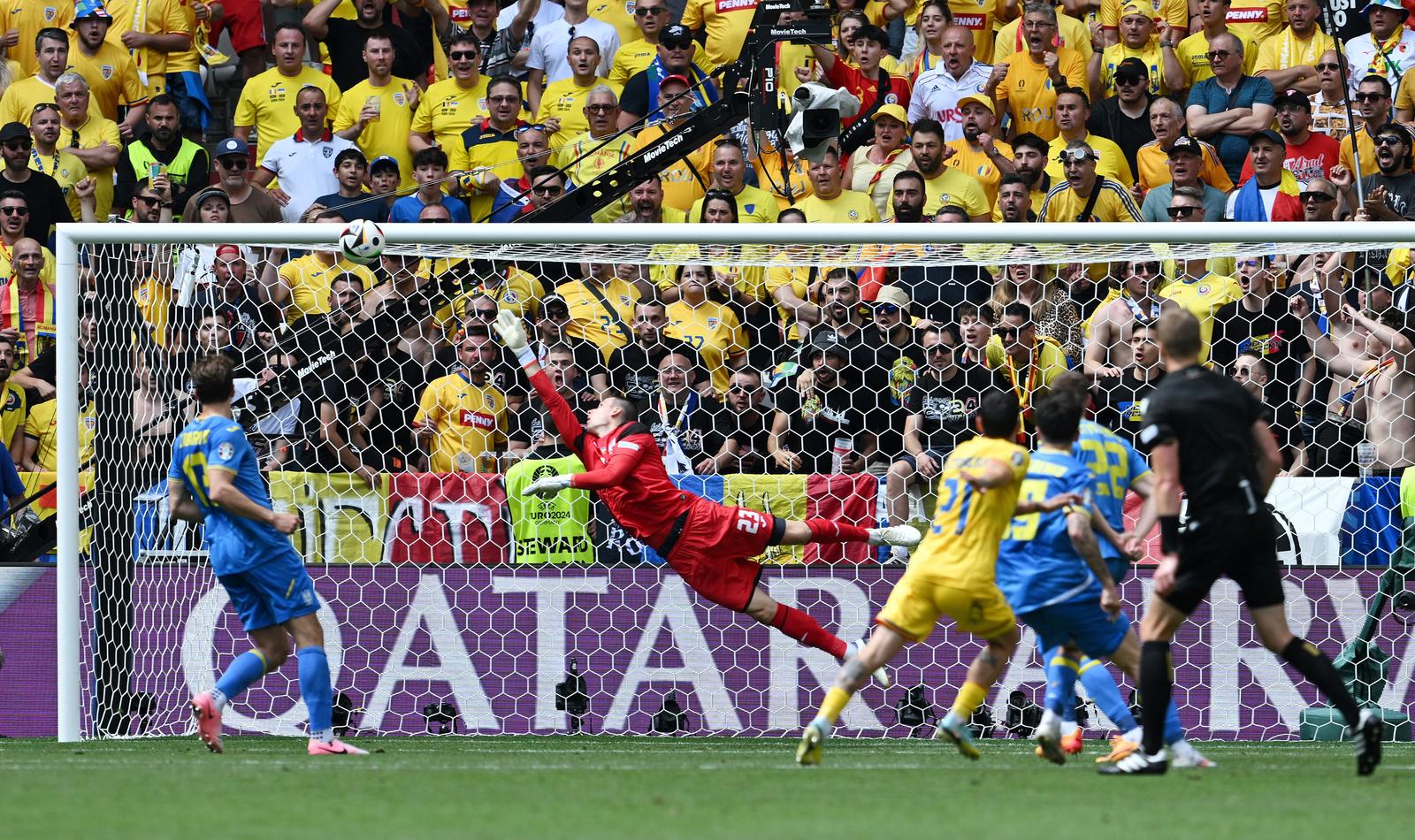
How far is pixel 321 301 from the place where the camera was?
37.0ft

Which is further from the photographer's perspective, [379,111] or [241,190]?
[379,111]

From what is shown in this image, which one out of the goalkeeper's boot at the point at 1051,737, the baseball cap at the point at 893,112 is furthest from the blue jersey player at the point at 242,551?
the baseball cap at the point at 893,112

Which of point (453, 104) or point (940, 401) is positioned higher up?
point (453, 104)

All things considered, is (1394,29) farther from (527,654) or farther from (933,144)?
(527,654)

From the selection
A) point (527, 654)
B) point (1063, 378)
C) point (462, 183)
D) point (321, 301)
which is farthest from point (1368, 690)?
point (462, 183)

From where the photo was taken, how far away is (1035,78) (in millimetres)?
14273

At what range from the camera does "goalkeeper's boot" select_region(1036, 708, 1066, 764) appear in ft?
24.8

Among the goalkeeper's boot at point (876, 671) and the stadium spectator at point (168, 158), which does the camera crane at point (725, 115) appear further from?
the goalkeeper's boot at point (876, 671)

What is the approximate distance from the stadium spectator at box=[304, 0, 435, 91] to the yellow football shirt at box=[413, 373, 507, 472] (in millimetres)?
5494

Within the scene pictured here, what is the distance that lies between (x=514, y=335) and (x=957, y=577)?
Answer: 300 centimetres

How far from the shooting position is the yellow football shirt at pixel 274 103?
15.1 metres

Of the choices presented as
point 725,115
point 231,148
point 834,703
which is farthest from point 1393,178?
point 231,148

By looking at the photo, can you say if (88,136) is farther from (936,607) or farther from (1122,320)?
(936,607)

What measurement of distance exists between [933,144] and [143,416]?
5889 mm
